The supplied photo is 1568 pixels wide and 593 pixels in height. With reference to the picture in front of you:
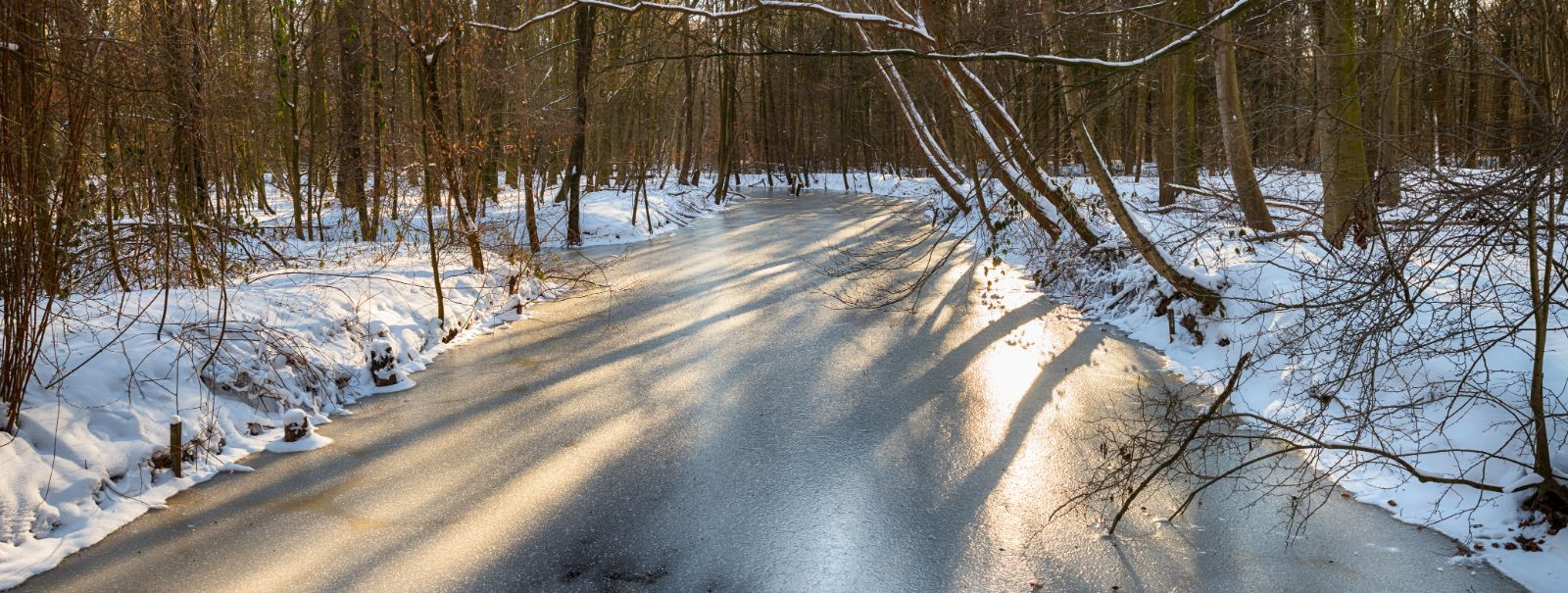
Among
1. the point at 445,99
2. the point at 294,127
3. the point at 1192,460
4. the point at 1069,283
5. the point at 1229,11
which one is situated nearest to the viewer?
the point at 1229,11

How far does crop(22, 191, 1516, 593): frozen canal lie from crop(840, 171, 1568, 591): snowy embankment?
0.36 m

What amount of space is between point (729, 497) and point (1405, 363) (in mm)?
4936

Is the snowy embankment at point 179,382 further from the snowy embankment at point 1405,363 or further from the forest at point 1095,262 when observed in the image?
the snowy embankment at point 1405,363

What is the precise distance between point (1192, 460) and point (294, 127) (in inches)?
665

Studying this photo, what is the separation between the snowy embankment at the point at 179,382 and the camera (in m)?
5.44

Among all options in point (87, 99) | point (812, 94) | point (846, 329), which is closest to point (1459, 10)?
point (846, 329)

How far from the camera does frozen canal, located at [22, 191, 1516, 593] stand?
4.90 meters

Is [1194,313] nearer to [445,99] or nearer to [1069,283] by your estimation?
[1069,283]

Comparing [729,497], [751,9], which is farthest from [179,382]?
[751,9]

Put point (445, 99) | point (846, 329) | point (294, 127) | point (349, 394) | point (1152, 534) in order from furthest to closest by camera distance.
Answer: point (294, 127)
point (445, 99)
point (846, 329)
point (349, 394)
point (1152, 534)

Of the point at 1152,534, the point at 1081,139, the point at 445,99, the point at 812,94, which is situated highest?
the point at 812,94

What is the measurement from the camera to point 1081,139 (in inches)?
397

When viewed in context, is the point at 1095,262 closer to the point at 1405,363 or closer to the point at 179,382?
the point at 1405,363

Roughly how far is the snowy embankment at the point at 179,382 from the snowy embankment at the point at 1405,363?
642cm
